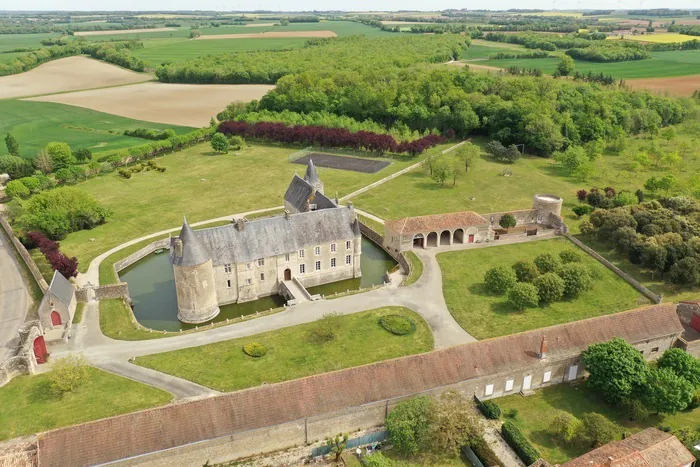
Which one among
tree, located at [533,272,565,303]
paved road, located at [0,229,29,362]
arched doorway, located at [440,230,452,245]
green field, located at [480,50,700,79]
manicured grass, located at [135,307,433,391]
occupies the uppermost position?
green field, located at [480,50,700,79]

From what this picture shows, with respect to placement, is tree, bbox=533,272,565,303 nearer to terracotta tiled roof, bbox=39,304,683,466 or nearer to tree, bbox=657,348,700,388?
terracotta tiled roof, bbox=39,304,683,466

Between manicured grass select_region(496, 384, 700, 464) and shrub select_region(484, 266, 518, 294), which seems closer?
manicured grass select_region(496, 384, 700, 464)

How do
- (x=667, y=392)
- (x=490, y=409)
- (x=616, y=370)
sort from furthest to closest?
1. (x=616, y=370)
2. (x=490, y=409)
3. (x=667, y=392)

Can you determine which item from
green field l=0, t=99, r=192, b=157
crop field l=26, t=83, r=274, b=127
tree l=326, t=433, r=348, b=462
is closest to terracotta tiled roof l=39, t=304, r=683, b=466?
tree l=326, t=433, r=348, b=462

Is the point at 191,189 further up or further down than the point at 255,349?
further up

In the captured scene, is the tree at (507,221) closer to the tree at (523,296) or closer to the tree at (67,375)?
the tree at (523,296)

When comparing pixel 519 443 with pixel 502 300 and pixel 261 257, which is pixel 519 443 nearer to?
pixel 502 300

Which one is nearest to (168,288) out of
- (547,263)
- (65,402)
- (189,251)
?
(189,251)
